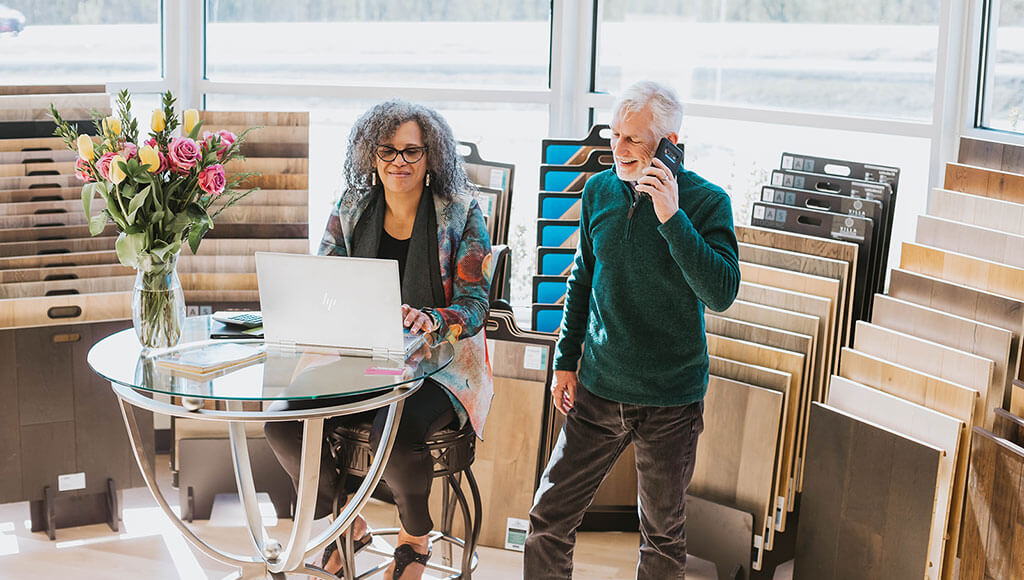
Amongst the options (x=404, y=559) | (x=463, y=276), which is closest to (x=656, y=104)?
(x=463, y=276)

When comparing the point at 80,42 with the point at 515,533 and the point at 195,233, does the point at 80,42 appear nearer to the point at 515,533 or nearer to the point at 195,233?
the point at 195,233

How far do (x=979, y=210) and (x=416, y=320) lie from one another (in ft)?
4.65

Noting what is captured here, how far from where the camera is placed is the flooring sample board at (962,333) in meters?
2.34

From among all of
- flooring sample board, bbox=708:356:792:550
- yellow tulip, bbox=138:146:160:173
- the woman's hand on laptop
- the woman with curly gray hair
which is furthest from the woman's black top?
flooring sample board, bbox=708:356:792:550

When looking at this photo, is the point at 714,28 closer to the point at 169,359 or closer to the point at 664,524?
the point at 664,524

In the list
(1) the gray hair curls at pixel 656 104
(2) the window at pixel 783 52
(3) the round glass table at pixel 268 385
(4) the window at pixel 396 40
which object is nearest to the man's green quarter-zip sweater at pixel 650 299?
(1) the gray hair curls at pixel 656 104

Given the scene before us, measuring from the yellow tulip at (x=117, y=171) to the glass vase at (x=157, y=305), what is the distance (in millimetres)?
207

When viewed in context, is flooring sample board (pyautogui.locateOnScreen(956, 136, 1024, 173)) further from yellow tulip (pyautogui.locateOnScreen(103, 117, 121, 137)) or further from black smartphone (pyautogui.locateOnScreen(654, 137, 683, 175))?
yellow tulip (pyautogui.locateOnScreen(103, 117, 121, 137))

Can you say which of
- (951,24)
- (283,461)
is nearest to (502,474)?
(283,461)

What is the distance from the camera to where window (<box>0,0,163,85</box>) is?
3.49m

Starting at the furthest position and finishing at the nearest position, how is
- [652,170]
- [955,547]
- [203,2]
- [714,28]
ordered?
[203,2]
[714,28]
[955,547]
[652,170]

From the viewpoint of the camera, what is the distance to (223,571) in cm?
291

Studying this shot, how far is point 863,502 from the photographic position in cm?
252

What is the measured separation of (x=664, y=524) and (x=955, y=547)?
727mm
